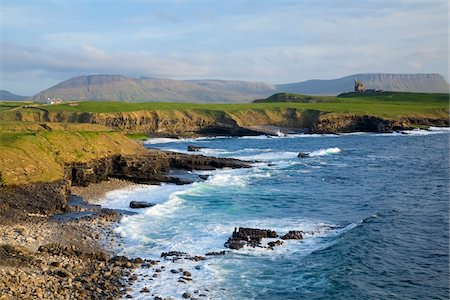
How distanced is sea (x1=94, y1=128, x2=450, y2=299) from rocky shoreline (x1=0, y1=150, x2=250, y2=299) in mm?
1296

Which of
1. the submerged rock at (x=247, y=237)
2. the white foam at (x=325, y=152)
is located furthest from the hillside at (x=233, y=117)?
the submerged rock at (x=247, y=237)

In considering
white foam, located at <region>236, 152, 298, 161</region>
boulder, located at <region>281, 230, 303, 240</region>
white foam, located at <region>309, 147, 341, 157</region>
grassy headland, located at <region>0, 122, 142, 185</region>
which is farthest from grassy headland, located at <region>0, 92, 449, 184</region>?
boulder, located at <region>281, 230, 303, 240</region>

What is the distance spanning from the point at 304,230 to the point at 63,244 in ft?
49.8

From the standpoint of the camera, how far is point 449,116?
13238 cm

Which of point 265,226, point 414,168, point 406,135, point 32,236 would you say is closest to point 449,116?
point 406,135

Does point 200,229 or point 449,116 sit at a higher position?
point 449,116

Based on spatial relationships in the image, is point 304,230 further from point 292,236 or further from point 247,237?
point 247,237

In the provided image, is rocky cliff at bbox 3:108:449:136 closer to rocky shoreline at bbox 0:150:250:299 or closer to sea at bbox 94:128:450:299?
sea at bbox 94:128:450:299

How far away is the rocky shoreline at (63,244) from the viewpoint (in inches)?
796

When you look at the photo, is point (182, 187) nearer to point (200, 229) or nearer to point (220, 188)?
point (220, 188)

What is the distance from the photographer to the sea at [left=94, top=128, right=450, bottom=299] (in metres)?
21.7

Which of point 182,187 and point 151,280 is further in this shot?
point 182,187

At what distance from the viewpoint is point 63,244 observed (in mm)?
26844

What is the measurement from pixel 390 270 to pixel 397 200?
17728mm
